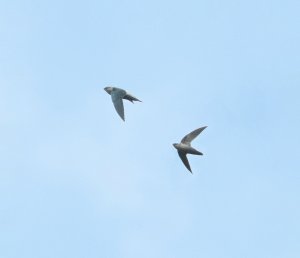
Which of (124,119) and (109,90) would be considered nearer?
(124,119)

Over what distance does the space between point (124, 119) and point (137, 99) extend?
5804 mm

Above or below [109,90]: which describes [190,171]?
below

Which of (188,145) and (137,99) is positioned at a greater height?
(137,99)

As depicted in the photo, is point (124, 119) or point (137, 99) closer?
point (124, 119)

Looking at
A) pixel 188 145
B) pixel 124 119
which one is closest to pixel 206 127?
pixel 188 145

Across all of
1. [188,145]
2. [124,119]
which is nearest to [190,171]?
[188,145]

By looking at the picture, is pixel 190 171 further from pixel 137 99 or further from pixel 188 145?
pixel 137 99

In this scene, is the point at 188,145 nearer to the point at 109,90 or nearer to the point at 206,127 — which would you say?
the point at 206,127

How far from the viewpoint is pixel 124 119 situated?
3086 inches

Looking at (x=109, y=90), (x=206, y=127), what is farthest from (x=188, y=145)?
(x=109, y=90)

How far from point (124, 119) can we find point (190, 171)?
772cm

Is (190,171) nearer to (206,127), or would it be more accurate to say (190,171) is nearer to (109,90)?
(206,127)

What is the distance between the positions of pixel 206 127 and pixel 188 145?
2.15 m

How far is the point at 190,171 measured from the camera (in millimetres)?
81688
